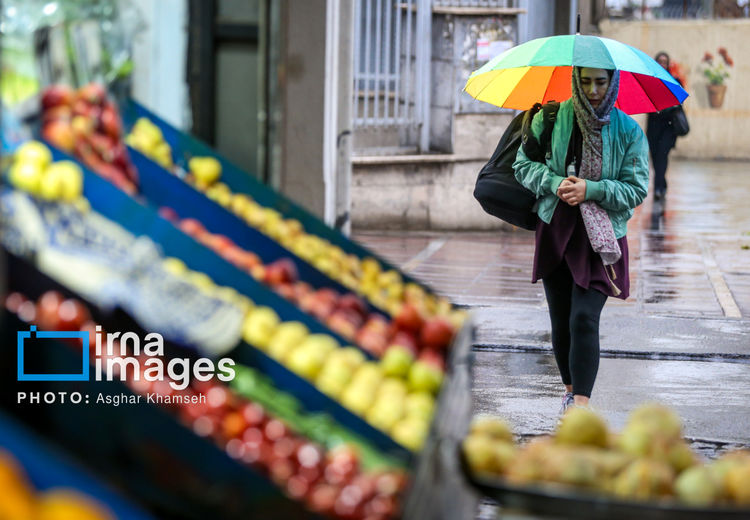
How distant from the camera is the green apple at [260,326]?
9.72 ft

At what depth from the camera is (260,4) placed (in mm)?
4371

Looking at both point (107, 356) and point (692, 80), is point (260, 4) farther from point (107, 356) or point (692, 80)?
point (692, 80)

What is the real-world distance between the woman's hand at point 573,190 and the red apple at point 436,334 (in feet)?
7.23

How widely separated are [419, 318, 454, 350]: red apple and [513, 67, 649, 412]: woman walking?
2236 millimetres

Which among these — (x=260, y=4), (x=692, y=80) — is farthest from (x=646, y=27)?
(x=260, y=4)

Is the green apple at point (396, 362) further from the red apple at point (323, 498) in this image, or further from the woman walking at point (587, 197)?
the woman walking at point (587, 197)

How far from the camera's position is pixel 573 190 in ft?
17.7

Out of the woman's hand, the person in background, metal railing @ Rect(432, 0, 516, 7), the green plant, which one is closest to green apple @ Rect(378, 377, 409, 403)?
the woman's hand

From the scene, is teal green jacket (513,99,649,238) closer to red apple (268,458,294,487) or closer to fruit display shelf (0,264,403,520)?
red apple (268,458,294,487)

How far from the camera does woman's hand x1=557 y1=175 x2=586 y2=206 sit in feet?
17.7

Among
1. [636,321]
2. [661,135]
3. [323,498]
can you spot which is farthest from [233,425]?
[661,135]

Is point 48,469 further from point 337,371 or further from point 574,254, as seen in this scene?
point 574,254

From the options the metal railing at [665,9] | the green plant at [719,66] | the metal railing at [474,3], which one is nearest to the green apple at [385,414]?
the metal railing at [474,3]

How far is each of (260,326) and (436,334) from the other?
54 cm
